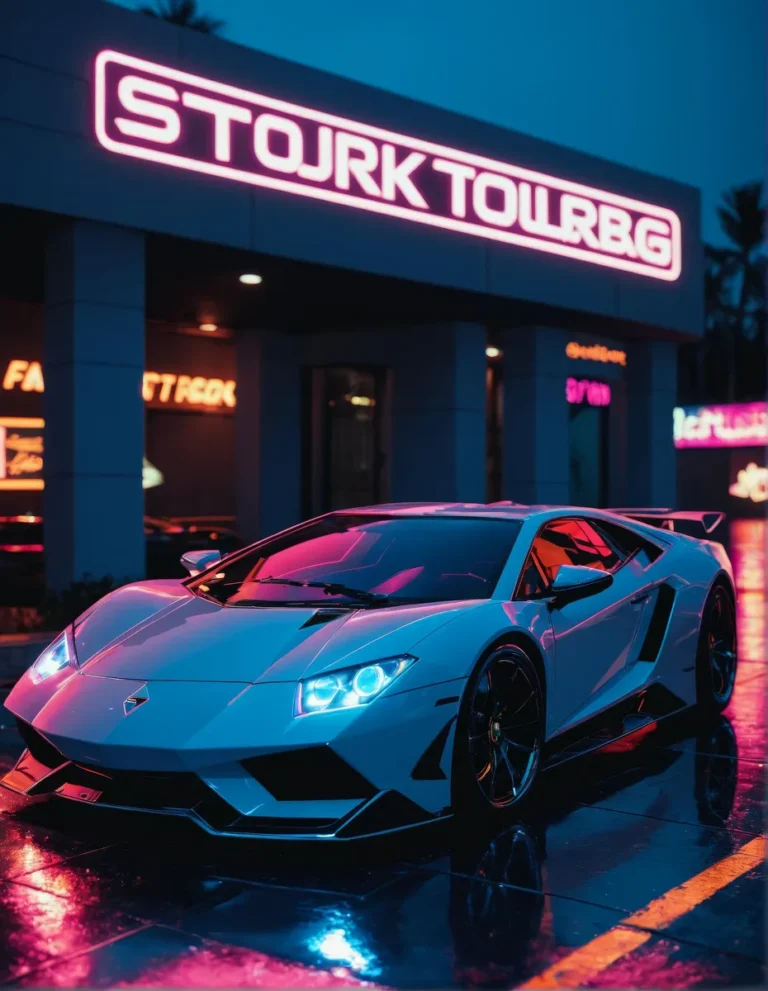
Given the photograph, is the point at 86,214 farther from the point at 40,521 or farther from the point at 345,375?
the point at 345,375

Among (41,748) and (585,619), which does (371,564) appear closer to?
(585,619)

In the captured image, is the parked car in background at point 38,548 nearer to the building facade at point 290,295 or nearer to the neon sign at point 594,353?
the building facade at point 290,295

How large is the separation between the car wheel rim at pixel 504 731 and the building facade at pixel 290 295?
7.18 m

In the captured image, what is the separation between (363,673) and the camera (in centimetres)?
418

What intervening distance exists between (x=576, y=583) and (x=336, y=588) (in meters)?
0.98

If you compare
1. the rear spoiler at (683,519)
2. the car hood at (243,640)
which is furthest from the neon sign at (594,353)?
the car hood at (243,640)

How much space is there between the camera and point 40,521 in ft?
48.4

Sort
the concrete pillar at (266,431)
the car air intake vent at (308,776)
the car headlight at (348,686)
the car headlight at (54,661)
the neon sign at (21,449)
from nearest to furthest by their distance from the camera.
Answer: the car air intake vent at (308,776) → the car headlight at (348,686) → the car headlight at (54,661) → the neon sign at (21,449) → the concrete pillar at (266,431)

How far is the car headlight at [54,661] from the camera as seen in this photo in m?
4.79

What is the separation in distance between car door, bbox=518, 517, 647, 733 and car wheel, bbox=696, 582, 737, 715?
79 cm

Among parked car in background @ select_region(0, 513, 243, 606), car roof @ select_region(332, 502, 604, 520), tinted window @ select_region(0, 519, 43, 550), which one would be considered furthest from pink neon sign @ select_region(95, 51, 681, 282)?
car roof @ select_region(332, 502, 604, 520)

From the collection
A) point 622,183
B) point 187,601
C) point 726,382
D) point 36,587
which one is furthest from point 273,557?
point 726,382

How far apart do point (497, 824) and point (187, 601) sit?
161cm

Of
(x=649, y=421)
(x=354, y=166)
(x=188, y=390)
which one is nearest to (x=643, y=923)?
(x=354, y=166)
